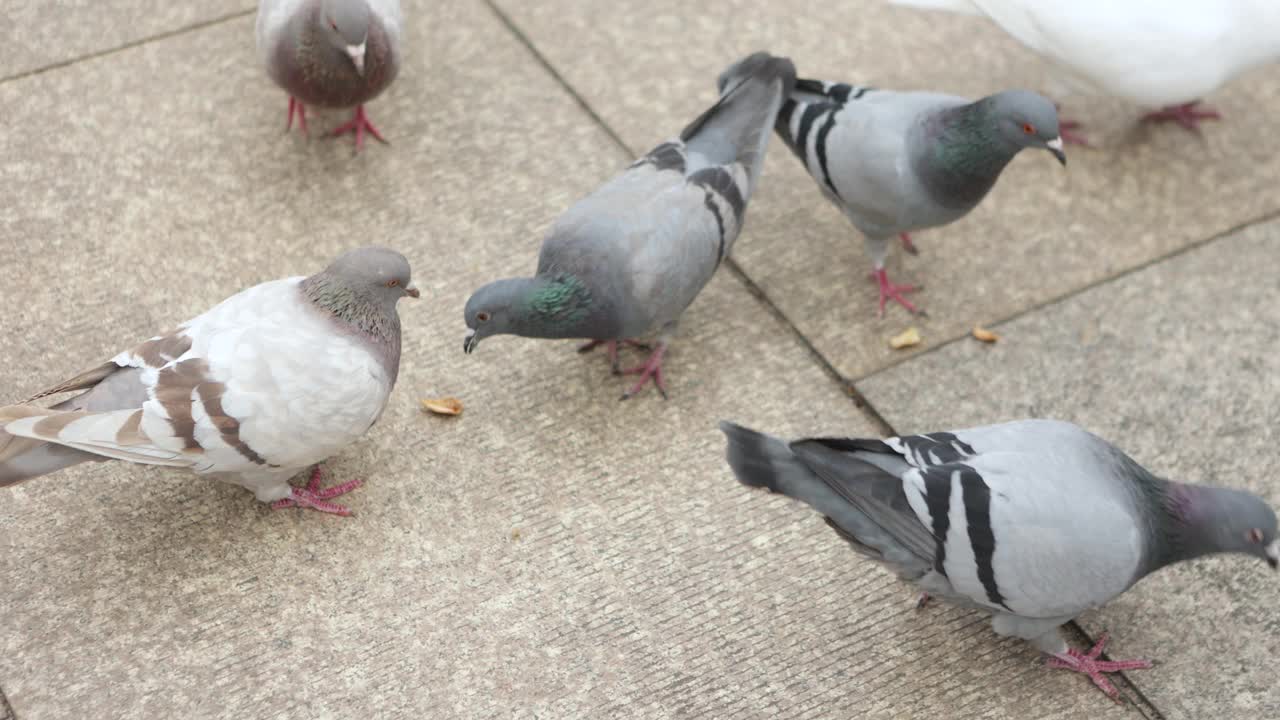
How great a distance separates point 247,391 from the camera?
10.9ft

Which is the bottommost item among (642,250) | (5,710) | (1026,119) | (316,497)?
(5,710)

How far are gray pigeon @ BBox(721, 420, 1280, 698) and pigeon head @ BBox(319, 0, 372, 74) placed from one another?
7.10 ft

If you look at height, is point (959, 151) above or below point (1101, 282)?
above

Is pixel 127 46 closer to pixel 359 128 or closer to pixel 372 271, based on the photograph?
pixel 359 128

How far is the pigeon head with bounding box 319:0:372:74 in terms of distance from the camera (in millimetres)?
4395

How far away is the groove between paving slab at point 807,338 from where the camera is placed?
344cm

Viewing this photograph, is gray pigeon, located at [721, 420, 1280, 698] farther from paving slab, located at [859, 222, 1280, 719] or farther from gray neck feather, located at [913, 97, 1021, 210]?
gray neck feather, located at [913, 97, 1021, 210]

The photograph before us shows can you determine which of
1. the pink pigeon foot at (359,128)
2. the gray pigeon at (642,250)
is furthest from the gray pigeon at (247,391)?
the pink pigeon foot at (359,128)

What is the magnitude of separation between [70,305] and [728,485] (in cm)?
229

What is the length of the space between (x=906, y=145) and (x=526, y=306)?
4.60 feet

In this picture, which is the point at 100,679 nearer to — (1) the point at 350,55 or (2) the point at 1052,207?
(1) the point at 350,55

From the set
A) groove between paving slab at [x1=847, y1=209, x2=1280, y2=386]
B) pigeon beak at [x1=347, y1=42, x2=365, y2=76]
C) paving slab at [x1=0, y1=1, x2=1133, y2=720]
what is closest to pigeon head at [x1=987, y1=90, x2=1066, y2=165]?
groove between paving slab at [x1=847, y1=209, x2=1280, y2=386]

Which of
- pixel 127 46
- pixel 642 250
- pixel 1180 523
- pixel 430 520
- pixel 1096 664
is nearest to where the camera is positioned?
pixel 1180 523

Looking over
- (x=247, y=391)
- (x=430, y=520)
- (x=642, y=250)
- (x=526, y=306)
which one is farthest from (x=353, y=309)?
(x=642, y=250)
